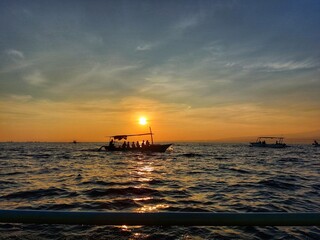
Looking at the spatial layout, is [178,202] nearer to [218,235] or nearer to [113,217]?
[218,235]

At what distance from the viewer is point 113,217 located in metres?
1.84

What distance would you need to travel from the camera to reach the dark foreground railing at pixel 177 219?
6.04ft

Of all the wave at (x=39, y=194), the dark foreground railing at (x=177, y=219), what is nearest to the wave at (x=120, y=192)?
the wave at (x=39, y=194)

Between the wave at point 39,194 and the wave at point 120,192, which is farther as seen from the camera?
the wave at point 120,192

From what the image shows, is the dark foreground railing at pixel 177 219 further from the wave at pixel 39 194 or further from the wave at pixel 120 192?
the wave at pixel 39 194

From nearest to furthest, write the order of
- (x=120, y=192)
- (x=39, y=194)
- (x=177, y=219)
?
(x=177, y=219)
(x=39, y=194)
(x=120, y=192)

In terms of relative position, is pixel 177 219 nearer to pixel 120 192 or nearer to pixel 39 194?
pixel 120 192

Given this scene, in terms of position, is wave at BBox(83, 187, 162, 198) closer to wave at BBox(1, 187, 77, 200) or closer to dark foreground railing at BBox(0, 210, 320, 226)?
wave at BBox(1, 187, 77, 200)

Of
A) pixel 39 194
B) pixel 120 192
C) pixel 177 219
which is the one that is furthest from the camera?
pixel 120 192

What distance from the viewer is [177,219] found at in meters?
1.83

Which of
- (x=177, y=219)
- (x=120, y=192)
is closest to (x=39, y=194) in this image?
(x=120, y=192)

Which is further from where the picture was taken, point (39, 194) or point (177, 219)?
point (39, 194)

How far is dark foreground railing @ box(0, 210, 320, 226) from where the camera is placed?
1.84 metres

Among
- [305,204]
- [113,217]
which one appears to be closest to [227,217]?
[113,217]
